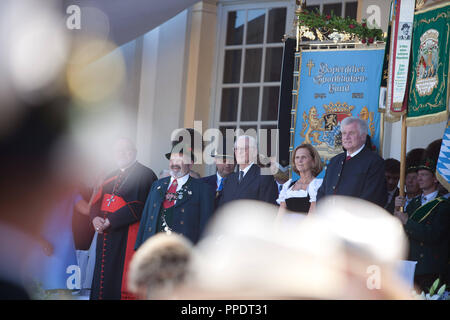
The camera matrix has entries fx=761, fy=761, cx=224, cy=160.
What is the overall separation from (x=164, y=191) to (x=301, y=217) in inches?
48.4

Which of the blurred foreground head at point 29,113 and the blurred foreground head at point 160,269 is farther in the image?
the blurred foreground head at point 29,113

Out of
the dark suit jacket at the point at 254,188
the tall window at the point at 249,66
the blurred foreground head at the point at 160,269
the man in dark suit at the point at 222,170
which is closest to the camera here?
the blurred foreground head at the point at 160,269

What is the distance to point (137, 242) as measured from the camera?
6.66 meters

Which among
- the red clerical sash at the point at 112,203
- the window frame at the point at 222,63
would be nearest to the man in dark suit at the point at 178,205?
the red clerical sash at the point at 112,203

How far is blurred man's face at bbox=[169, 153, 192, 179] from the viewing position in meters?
6.64

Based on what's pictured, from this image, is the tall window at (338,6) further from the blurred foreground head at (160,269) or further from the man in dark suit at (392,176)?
the blurred foreground head at (160,269)

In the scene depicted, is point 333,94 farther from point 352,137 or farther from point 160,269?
point 160,269

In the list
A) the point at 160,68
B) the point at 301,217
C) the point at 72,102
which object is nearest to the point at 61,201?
the point at 72,102

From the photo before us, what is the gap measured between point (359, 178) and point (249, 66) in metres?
5.37

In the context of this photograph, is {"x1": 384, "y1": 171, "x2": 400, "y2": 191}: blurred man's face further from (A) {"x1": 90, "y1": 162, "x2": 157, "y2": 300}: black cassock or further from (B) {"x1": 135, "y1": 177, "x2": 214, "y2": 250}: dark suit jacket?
(A) {"x1": 90, "y1": 162, "x2": 157, "y2": 300}: black cassock

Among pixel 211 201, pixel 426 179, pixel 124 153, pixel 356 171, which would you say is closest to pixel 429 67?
pixel 426 179

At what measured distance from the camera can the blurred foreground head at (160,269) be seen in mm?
2658

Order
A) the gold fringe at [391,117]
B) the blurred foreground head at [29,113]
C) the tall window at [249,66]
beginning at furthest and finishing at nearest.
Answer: the tall window at [249,66], the blurred foreground head at [29,113], the gold fringe at [391,117]

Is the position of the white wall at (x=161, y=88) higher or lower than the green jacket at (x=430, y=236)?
higher
